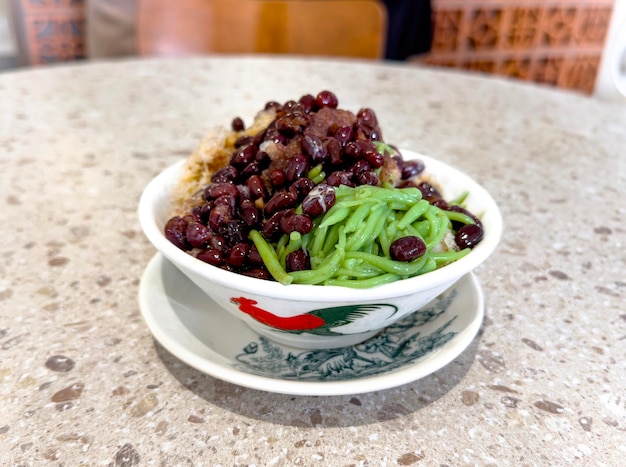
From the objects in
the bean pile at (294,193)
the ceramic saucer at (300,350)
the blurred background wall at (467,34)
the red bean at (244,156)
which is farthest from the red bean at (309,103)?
the blurred background wall at (467,34)

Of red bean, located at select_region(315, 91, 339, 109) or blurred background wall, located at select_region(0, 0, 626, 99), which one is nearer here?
red bean, located at select_region(315, 91, 339, 109)

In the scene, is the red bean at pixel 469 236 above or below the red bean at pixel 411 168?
below

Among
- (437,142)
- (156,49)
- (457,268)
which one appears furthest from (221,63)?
(457,268)

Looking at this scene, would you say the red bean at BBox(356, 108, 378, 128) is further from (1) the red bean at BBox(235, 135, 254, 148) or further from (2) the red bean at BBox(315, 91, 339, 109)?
(1) the red bean at BBox(235, 135, 254, 148)

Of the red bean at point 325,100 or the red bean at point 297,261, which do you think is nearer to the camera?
the red bean at point 297,261

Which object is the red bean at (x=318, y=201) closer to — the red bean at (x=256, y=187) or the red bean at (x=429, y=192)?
the red bean at (x=256, y=187)

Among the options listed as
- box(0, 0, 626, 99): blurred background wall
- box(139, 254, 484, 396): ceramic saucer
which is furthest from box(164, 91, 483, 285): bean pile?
box(0, 0, 626, 99): blurred background wall
